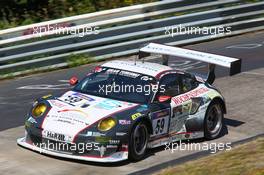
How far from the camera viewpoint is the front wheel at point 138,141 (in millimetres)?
10379

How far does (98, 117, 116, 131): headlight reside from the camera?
33.5 ft

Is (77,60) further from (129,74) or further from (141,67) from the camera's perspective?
(129,74)

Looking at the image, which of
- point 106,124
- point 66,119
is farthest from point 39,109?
point 106,124

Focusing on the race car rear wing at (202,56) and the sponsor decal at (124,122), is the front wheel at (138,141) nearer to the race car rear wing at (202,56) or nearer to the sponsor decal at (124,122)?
the sponsor decal at (124,122)

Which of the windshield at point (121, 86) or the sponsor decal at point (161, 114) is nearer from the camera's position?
the sponsor decal at point (161, 114)

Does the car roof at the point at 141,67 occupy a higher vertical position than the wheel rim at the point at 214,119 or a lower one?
higher

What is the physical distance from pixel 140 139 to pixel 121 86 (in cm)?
102

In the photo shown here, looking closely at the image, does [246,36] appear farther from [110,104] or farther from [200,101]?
[110,104]

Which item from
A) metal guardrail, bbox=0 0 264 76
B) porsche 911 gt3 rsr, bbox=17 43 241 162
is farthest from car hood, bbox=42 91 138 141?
metal guardrail, bbox=0 0 264 76

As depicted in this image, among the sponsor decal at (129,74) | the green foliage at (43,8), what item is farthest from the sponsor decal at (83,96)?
the green foliage at (43,8)

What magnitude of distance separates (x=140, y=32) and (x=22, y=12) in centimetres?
359

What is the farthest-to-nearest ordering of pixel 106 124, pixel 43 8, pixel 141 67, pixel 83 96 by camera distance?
1. pixel 43 8
2. pixel 141 67
3. pixel 83 96
4. pixel 106 124

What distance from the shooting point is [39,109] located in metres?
10.9

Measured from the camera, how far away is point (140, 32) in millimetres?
A: 18953
